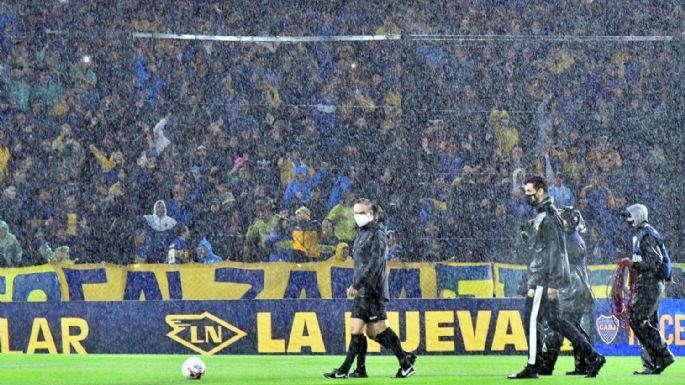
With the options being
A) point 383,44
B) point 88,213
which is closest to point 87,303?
point 88,213

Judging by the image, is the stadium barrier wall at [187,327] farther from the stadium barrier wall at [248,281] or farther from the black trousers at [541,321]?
the black trousers at [541,321]

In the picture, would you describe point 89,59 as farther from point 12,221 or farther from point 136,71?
point 12,221

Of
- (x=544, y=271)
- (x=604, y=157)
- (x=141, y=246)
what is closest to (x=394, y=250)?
(x=141, y=246)

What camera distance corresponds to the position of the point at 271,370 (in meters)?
15.2

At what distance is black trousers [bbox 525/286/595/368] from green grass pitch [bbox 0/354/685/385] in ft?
1.03

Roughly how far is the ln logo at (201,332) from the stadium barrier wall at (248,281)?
523 mm

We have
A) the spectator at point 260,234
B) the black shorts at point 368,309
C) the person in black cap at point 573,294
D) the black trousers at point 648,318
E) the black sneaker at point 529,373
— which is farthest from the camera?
the spectator at point 260,234

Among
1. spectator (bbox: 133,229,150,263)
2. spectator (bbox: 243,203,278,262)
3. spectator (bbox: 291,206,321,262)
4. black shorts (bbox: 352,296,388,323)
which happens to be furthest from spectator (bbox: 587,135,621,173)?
black shorts (bbox: 352,296,388,323)

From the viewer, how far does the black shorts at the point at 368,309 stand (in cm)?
1303

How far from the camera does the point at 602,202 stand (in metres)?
20.5

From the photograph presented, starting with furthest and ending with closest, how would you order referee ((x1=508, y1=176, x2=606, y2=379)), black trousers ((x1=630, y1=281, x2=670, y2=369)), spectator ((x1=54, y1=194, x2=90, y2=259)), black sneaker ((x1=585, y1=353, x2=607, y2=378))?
1. spectator ((x1=54, y1=194, x2=90, y2=259))
2. black trousers ((x1=630, y1=281, x2=670, y2=369))
3. black sneaker ((x1=585, y1=353, x2=607, y2=378))
4. referee ((x1=508, y1=176, x2=606, y2=379))

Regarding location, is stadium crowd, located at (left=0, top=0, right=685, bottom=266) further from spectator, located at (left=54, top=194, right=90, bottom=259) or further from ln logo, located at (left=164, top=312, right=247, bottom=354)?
ln logo, located at (left=164, top=312, right=247, bottom=354)

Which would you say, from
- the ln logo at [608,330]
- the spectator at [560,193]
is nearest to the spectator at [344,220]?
the spectator at [560,193]

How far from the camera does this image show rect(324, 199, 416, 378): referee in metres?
12.9
